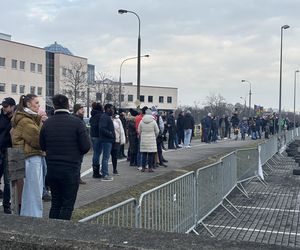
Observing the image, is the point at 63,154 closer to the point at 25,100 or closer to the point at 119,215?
the point at 25,100

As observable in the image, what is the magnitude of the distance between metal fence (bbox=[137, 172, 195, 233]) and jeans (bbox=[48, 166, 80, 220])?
89 cm

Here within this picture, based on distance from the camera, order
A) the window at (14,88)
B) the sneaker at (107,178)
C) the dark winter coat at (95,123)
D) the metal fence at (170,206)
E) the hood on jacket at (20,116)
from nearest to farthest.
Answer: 1. the metal fence at (170,206)
2. the hood on jacket at (20,116)
3. the dark winter coat at (95,123)
4. the sneaker at (107,178)
5. the window at (14,88)

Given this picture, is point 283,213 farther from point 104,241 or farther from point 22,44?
point 22,44

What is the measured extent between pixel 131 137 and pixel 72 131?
7757 millimetres

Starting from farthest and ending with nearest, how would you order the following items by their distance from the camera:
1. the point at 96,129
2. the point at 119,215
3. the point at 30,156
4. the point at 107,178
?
the point at 107,178, the point at 96,129, the point at 30,156, the point at 119,215

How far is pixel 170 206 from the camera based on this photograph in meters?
6.33

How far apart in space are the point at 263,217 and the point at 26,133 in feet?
17.3

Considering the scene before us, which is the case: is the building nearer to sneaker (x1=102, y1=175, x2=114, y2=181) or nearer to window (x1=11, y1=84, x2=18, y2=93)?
window (x1=11, y1=84, x2=18, y2=93)

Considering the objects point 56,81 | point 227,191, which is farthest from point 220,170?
point 56,81

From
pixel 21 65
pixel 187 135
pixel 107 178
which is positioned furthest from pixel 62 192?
pixel 21 65

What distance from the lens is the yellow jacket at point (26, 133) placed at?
5902 millimetres

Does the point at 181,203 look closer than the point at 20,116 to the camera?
No

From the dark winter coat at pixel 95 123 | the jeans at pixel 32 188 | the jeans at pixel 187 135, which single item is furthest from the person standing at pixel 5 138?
the jeans at pixel 187 135

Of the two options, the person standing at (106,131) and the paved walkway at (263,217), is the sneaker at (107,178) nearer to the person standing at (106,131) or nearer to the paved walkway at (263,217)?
the person standing at (106,131)
